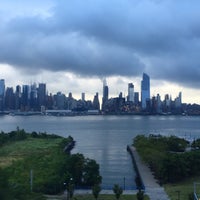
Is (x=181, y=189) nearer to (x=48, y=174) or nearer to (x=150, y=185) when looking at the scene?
(x=150, y=185)

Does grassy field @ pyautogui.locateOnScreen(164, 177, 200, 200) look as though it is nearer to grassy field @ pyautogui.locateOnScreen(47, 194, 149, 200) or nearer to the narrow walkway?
the narrow walkway

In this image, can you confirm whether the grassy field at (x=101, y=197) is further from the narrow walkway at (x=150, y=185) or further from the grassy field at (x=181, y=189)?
the grassy field at (x=181, y=189)

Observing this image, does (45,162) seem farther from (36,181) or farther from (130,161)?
(130,161)

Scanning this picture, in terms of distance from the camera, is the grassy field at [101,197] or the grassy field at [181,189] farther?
the grassy field at [181,189]

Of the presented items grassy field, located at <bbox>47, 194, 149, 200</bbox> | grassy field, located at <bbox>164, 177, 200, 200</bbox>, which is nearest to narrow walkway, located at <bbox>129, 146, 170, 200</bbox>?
grassy field, located at <bbox>164, 177, 200, 200</bbox>

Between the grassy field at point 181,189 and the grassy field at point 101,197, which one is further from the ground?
the grassy field at point 181,189

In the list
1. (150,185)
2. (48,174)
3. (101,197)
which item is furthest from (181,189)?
(48,174)

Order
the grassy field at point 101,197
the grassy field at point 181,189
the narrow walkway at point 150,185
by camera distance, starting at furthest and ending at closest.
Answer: the narrow walkway at point 150,185 < the grassy field at point 181,189 < the grassy field at point 101,197

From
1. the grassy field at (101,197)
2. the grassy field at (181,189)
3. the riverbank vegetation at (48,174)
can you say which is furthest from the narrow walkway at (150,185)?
the riverbank vegetation at (48,174)

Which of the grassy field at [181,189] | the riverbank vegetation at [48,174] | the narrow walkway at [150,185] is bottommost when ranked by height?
the narrow walkway at [150,185]
